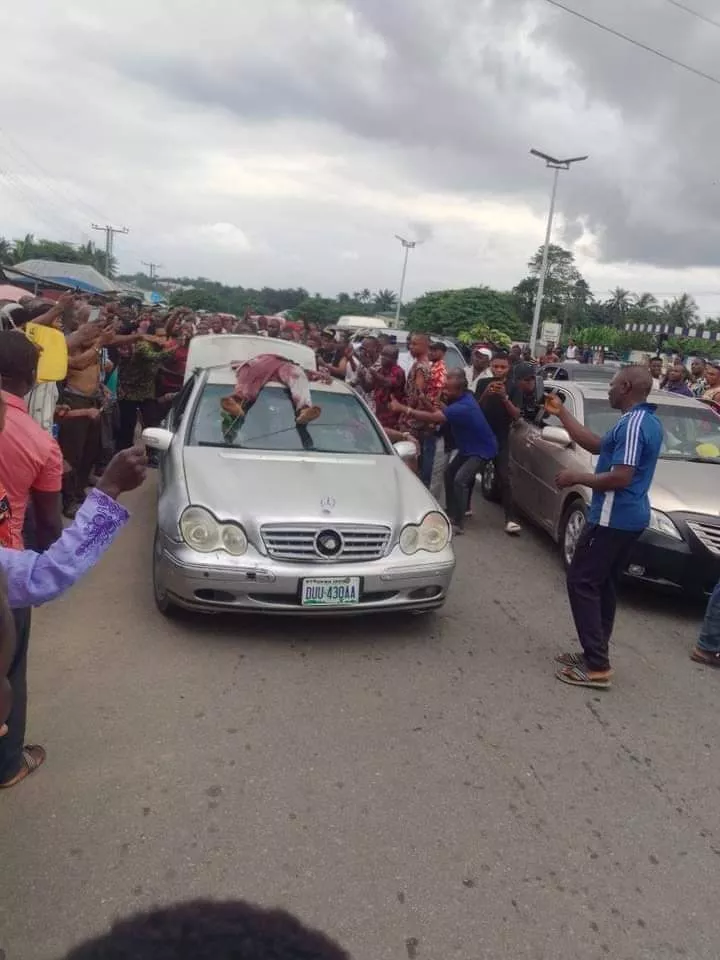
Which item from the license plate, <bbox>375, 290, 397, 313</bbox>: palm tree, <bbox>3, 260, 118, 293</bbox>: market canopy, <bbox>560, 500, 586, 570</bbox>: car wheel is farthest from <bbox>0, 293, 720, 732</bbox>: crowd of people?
<bbox>375, 290, 397, 313</bbox>: palm tree

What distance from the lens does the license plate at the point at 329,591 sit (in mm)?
4418

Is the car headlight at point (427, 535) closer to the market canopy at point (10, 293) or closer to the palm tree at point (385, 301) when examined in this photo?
the market canopy at point (10, 293)

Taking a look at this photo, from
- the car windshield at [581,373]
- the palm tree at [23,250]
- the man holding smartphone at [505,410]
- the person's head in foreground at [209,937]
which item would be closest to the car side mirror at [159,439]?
the man holding smartphone at [505,410]

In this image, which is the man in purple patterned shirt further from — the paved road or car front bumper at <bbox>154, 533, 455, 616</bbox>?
car front bumper at <bbox>154, 533, 455, 616</bbox>

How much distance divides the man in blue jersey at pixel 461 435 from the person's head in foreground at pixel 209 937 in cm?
638

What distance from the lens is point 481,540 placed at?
7.49 m

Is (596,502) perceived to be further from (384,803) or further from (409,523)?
(384,803)

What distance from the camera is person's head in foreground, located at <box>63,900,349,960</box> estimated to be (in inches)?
38.8

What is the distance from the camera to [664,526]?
18.0 ft

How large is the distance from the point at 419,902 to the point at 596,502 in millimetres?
2388

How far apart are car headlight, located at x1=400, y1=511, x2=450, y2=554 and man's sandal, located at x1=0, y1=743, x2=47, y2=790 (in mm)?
2290

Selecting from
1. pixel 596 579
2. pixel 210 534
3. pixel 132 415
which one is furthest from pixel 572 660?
pixel 132 415

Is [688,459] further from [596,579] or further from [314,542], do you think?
[314,542]

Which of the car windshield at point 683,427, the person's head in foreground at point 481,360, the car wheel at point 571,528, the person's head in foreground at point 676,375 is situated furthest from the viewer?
the person's head in foreground at point 676,375
